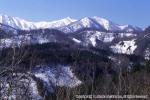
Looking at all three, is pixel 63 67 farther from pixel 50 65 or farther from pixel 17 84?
pixel 17 84

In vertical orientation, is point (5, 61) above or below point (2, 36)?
below

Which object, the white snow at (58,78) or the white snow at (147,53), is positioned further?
the white snow at (147,53)

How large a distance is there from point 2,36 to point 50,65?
65.6 meters

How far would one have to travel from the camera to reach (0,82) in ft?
37.6

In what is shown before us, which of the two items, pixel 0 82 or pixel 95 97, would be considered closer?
pixel 0 82

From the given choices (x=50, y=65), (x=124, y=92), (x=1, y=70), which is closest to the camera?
(x=1, y=70)

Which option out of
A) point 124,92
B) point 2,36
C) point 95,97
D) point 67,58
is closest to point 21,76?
point 2,36

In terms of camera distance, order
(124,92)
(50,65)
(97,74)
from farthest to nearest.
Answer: (50,65) → (97,74) → (124,92)

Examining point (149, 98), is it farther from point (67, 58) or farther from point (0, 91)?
point (67, 58)

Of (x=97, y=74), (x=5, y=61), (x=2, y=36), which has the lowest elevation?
(x=97, y=74)

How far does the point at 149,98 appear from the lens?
23406 millimetres

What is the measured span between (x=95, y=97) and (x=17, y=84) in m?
11.9

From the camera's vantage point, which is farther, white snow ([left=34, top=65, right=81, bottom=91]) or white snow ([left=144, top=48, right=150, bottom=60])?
white snow ([left=144, top=48, right=150, bottom=60])

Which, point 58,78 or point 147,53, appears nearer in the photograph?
point 58,78
